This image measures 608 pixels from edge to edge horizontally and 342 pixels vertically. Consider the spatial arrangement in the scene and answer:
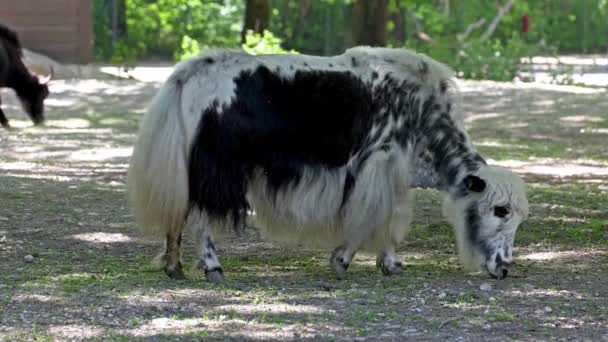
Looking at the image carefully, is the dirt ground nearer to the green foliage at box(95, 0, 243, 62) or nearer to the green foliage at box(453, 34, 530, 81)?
the green foliage at box(453, 34, 530, 81)

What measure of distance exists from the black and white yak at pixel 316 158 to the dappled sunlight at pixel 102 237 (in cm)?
150

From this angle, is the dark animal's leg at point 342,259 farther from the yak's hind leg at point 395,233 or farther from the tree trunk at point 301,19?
the tree trunk at point 301,19


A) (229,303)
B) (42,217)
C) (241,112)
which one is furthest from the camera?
(42,217)

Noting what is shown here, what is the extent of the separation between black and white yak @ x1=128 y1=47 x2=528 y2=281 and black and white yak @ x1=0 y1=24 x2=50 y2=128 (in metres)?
A: 11.0

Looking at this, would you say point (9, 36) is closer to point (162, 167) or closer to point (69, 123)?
point (69, 123)

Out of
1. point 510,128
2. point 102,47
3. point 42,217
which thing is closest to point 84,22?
point 102,47

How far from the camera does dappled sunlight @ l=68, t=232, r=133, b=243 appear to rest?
8.92 m

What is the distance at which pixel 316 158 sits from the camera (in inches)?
298

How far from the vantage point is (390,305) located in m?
6.66

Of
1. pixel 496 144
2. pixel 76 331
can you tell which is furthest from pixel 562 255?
pixel 496 144

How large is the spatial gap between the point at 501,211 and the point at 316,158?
3.80ft

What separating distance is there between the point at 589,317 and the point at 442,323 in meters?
0.82

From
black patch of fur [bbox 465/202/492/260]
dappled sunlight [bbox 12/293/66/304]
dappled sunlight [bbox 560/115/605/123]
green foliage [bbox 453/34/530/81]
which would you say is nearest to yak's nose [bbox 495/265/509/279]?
black patch of fur [bbox 465/202/492/260]

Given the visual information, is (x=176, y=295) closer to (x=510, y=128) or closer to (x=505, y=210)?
(x=505, y=210)
